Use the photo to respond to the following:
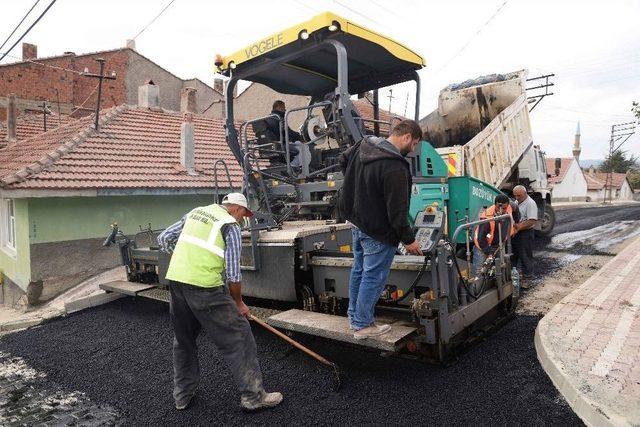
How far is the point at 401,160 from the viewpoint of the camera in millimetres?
3316

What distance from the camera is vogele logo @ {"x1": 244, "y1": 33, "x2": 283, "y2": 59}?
15.0 ft

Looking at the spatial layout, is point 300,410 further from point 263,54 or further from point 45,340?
point 45,340

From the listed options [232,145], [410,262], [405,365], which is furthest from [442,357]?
[232,145]

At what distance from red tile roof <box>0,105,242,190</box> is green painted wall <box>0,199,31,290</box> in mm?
608

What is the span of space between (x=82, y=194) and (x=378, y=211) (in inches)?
235

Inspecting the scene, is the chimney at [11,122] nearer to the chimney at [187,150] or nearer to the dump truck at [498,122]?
the chimney at [187,150]

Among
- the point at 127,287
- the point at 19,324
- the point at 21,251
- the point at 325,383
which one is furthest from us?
the point at 21,251

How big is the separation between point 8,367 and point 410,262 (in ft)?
13.6

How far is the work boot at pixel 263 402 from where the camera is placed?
3.32 m

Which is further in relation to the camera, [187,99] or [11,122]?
[187,99]

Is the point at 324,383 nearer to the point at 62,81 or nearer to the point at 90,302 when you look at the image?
the point at 90,302

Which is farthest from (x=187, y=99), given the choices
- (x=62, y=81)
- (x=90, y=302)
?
(x=90, y=302)

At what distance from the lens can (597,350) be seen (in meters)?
3.98

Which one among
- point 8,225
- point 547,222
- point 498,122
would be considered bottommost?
point 547,222
